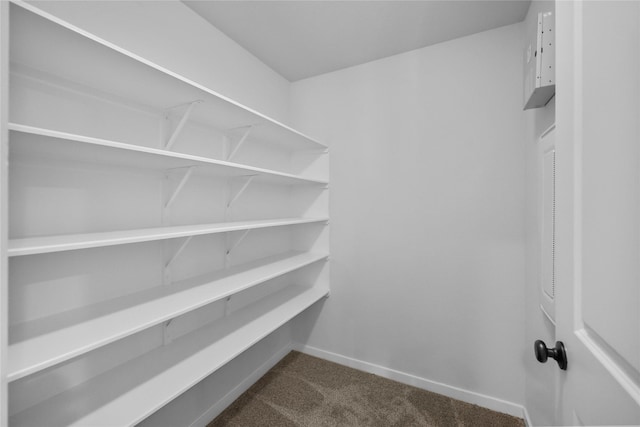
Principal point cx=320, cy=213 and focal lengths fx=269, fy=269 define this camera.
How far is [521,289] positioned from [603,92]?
5.22 ft

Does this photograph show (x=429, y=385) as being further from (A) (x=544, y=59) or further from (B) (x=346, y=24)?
(B) (x=346, y=24)

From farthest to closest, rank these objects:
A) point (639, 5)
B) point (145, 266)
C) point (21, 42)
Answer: point (145, 266) < point (21, 42) < point (639, 5)

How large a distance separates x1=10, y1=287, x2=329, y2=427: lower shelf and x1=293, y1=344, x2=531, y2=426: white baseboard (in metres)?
0.82

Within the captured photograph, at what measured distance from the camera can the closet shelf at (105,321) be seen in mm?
771

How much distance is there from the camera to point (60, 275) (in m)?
1.05

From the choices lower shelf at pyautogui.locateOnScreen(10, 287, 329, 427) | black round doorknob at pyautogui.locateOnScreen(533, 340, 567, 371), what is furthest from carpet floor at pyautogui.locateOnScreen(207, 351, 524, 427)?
black round doorknob at pyautogui.locateOnScreen(533, 340, 567, 371)

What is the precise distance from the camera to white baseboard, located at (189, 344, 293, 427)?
5.28 feet

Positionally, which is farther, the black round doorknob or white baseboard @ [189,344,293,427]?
white baseboard @ [189,344,293,427]

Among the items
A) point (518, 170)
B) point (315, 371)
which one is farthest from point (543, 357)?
point (315, 371)

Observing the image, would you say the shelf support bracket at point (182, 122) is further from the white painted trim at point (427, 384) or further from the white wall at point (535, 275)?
the white painted trim at point (427, 384)

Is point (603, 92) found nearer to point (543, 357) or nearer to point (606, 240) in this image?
point (606, 240)

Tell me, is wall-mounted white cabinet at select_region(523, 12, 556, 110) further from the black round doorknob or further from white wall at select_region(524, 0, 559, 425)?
the black round doorknob

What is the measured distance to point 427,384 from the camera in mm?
1942

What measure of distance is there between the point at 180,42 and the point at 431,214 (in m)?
1.92
